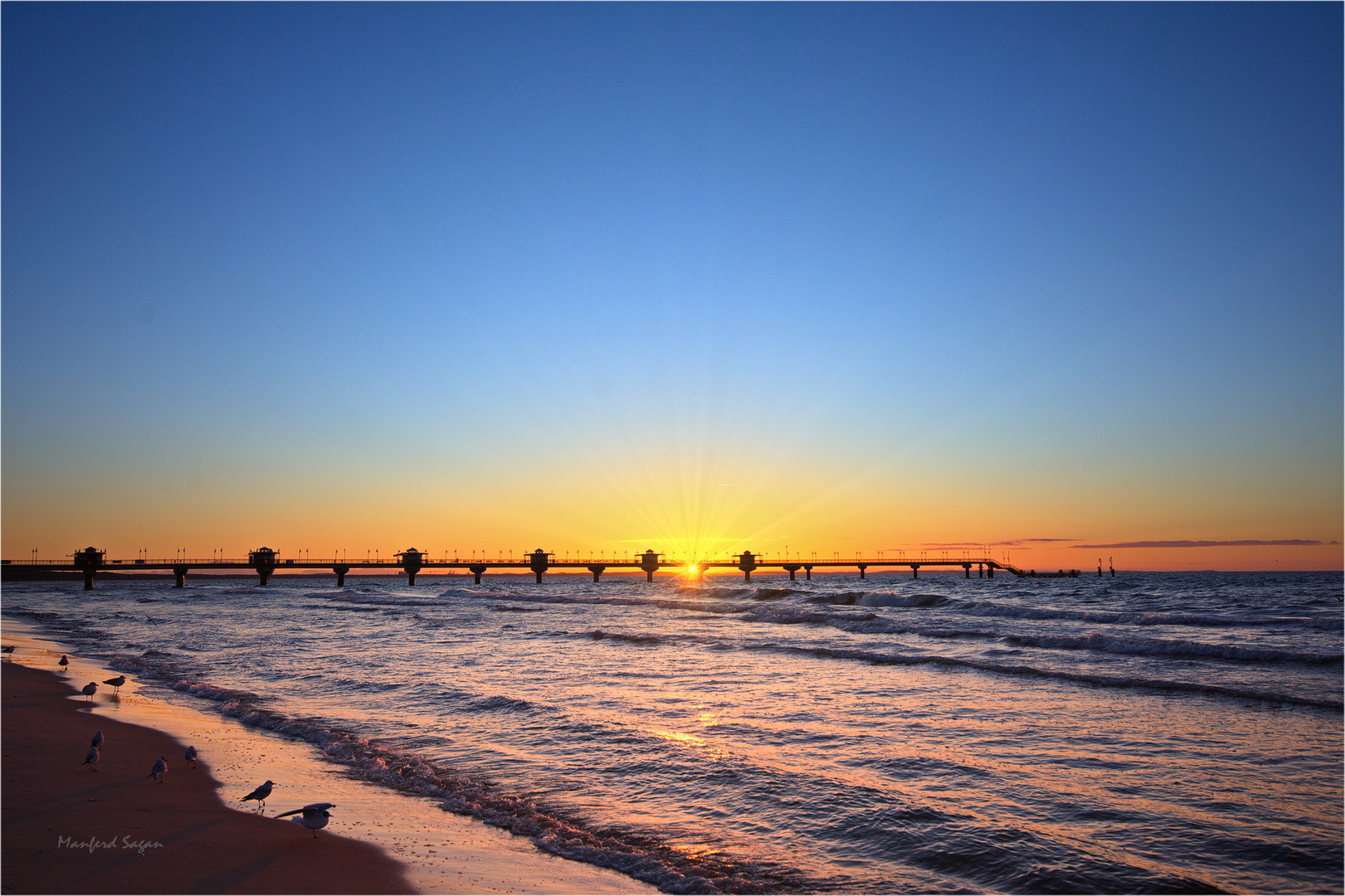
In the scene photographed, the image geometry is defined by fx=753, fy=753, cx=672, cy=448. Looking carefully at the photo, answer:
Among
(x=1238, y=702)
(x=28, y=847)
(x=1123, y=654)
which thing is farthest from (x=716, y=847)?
(x=1123, y=654)

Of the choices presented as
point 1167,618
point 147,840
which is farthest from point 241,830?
point 1167,618

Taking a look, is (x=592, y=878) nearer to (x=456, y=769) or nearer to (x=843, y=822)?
(x=843, y=822)

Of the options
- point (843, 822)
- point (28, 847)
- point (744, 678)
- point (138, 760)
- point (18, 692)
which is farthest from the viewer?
point (744, 678)

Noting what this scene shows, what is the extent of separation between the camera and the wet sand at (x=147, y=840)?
6285 mm

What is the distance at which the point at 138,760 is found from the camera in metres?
10.4

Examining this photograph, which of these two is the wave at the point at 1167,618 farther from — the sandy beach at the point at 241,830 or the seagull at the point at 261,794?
the seagull at the point at 261,794

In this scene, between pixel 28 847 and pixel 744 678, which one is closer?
pixel 28 847

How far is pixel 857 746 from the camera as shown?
1214 centimetres

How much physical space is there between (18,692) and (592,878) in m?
15.3

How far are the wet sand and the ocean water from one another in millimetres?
1982

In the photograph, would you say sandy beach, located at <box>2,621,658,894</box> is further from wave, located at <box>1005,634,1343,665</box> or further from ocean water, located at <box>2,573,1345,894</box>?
wave, located at <box>1005,634,1343,665</box>

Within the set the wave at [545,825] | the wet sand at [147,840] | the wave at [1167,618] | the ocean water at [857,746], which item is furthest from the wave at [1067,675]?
the wet sand at [147,840]

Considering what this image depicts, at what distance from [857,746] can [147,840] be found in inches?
373
